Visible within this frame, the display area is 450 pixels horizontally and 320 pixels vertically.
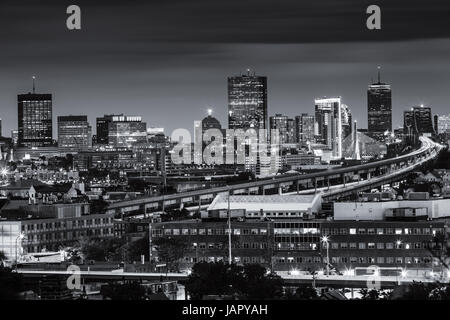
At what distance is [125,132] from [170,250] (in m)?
150

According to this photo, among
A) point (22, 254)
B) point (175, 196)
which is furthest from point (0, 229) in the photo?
point (175, 196)

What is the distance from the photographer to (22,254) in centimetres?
4562

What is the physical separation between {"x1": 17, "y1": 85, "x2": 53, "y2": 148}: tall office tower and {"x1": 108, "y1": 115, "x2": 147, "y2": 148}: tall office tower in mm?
9012

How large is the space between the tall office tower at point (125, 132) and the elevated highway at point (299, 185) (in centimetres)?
6939

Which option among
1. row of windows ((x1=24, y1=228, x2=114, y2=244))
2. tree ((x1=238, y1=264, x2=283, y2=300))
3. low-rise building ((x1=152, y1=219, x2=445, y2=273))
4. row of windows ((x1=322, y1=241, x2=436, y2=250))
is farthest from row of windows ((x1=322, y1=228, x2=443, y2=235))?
row of windows ((x1=24, y1=228, x2=114, y2=244))

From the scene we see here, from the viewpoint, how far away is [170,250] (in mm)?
42219

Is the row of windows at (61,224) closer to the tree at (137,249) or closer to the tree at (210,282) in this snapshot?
the tree at (137,249)

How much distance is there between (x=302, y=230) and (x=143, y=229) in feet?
50.7

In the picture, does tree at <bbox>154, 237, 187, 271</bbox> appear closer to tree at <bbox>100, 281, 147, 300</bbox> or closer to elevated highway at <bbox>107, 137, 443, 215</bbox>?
tree at <bbox>100, 281, 147, 300</bbox>

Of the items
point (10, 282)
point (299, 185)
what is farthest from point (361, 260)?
point (299, 185)
